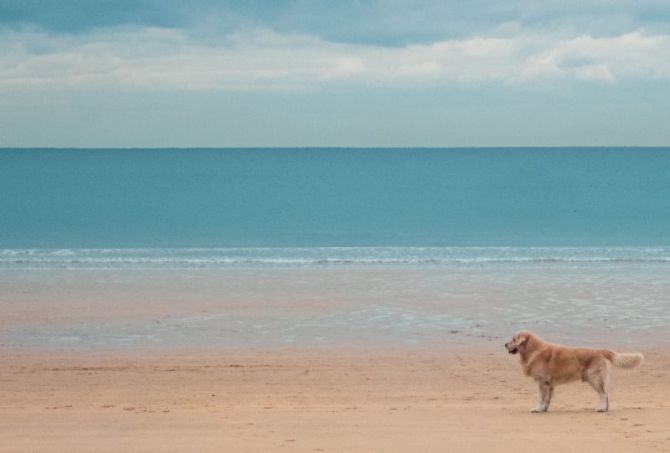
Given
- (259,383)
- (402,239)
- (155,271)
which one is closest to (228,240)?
(402,239)

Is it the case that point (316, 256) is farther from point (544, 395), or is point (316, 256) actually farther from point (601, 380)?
point (601, 380)

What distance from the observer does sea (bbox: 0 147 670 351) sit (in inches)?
723

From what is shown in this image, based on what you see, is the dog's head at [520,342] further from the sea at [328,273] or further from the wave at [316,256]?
the wave at [316,256]

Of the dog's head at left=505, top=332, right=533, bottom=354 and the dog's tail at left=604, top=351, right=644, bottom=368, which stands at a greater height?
the dog's head at left=505, top=332, right=533, bottom=354

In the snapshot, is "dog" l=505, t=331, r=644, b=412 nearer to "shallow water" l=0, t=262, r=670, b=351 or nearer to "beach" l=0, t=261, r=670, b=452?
"beach" l=0, t=261, r=670, b=452

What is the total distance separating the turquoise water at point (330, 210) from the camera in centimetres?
4428

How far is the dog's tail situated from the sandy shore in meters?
0.50

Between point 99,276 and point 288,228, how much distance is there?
2478 cm

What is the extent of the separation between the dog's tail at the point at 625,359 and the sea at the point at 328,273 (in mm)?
6432

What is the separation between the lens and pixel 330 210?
218ft

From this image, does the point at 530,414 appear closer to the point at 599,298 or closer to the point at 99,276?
the point at 599,298

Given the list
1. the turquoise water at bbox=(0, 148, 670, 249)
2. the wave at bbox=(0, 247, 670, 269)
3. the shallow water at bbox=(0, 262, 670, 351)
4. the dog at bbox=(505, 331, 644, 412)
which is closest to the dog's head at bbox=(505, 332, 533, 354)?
the dog at bbox=(505, 331, 644, 412)

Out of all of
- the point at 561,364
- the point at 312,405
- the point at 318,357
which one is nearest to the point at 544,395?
the point at 561,364

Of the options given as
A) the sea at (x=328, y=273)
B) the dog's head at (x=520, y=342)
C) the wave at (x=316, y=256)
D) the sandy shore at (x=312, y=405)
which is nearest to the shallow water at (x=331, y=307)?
the sea at (x=328, y=273)
